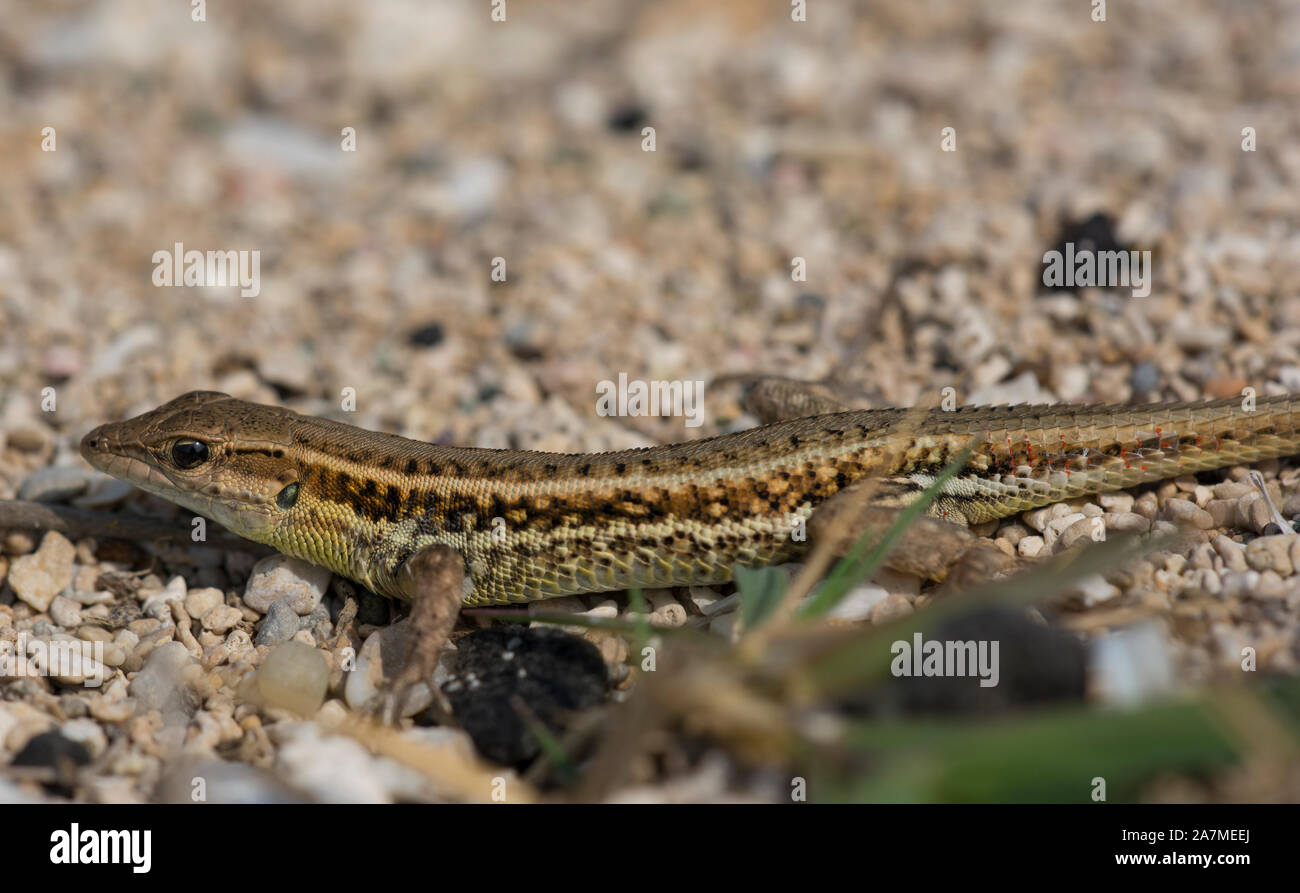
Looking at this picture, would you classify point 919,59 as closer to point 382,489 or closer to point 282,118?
point 282,118

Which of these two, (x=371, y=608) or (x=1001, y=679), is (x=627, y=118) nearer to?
(x=371, y=608)

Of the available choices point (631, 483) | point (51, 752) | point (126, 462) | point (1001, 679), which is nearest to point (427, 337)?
point (126, 462)

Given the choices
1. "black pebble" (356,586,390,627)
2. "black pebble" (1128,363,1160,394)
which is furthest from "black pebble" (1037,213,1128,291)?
"black pebble" (356,586,390,627)

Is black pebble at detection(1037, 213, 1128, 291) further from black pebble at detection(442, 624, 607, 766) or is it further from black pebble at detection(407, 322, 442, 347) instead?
black pebble at detection(442, 624, 607, 766)

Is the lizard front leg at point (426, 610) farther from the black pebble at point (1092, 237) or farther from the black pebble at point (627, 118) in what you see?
the black pebble at point (627, 118)

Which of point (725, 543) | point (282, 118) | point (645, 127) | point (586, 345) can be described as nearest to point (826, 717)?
point (725, 543)

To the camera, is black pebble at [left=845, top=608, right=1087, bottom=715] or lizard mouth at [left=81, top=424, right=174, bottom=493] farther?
lizard mouth at [left=81, top=424, right=174, bottom=493]
